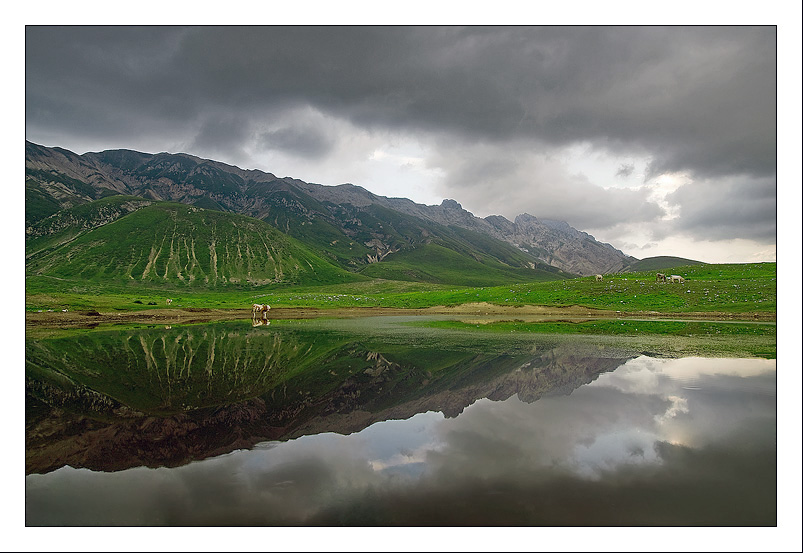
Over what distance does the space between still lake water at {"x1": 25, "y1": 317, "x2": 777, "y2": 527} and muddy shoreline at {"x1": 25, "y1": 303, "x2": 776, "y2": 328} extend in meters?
47.3

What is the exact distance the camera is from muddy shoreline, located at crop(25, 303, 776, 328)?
58.3 m

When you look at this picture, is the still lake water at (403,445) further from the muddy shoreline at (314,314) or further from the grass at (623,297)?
the grass at (623,297)

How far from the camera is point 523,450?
34.1 ft

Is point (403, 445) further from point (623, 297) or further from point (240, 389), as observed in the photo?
point (623, 297)

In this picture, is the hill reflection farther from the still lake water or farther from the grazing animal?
the grazing animal

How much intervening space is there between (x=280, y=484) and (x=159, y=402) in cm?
933

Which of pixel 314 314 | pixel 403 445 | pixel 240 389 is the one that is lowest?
pixel 314 314

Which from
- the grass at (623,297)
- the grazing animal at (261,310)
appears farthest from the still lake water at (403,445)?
the grass at (623,297)

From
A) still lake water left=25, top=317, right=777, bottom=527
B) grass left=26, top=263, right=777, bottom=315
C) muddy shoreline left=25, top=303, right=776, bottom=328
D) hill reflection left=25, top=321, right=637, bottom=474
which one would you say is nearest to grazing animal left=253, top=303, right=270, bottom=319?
muddy shoreline left=25, top=303, right=776, bottom=328

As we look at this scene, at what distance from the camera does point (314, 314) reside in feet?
273

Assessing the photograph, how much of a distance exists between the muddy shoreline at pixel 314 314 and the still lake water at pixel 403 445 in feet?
155

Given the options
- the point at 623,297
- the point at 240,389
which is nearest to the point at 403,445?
the point at 240,389

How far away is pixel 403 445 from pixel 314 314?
74.7 meters

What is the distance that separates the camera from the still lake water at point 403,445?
7.56 meters
